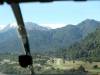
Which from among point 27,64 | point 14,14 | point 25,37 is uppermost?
point 14,14

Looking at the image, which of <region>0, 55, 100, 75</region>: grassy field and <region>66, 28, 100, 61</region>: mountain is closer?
<region>0, 55, 100, 75</region>: grassy field

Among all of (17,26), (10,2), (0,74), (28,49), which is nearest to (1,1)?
(10,2)

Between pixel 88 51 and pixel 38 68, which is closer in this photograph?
pixel 38 68

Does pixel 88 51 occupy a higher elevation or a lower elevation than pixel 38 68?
lower

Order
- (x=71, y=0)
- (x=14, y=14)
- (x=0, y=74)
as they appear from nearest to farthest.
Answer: (x=71, y=0) < (x=14, y=14) < (x=0, y=74)

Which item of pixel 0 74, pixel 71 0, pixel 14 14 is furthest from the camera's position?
pixel 0 74

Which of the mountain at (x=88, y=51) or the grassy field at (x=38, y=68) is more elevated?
the grassy field at (x=38, y=68)

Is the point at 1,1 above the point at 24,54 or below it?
above

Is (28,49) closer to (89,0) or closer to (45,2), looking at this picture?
(45,2)

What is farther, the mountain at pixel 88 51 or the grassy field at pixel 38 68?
the mountain at pixel 88 51

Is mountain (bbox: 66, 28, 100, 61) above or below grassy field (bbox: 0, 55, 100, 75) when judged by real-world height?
below

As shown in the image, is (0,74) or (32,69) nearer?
(32,69)
